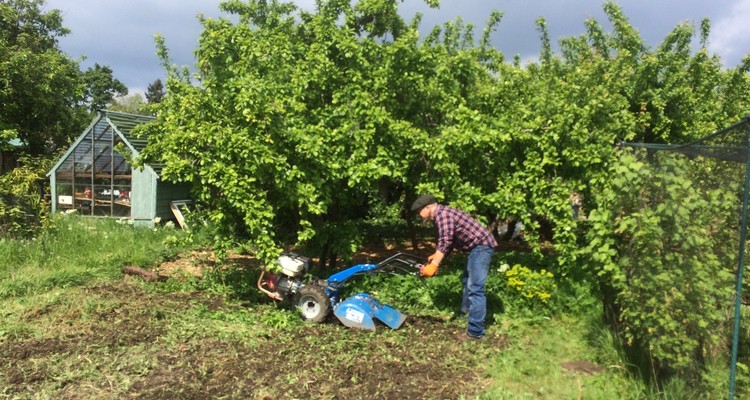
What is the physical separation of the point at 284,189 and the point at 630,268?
399 centimetres

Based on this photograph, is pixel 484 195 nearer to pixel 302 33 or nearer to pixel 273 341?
pixel 273 341

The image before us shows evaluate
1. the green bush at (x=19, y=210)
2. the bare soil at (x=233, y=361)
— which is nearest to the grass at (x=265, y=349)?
the bare soil at (x=233, y=361)

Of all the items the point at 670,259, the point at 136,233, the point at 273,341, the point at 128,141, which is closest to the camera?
the point at 670,259

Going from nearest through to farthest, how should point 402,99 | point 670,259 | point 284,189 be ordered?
point 670,259 < point 284,189 < point 402,99

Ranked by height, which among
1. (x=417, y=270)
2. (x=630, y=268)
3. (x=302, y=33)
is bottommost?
(x=417, y=270)

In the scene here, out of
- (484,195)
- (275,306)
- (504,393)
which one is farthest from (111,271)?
(504,393)

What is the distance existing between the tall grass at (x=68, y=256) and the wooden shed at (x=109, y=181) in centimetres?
314

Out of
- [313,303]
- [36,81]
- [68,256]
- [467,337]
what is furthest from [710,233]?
[36,81]

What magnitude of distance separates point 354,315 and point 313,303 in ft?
2.07

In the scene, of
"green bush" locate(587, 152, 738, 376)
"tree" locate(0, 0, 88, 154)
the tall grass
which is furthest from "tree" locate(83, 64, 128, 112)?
"green bush" locate(587, 152, 738, 376)

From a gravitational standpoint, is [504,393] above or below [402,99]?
below

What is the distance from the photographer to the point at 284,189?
21.2ft

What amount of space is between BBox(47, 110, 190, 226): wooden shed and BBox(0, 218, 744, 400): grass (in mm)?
6182

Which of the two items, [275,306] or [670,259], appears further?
[275,306]
